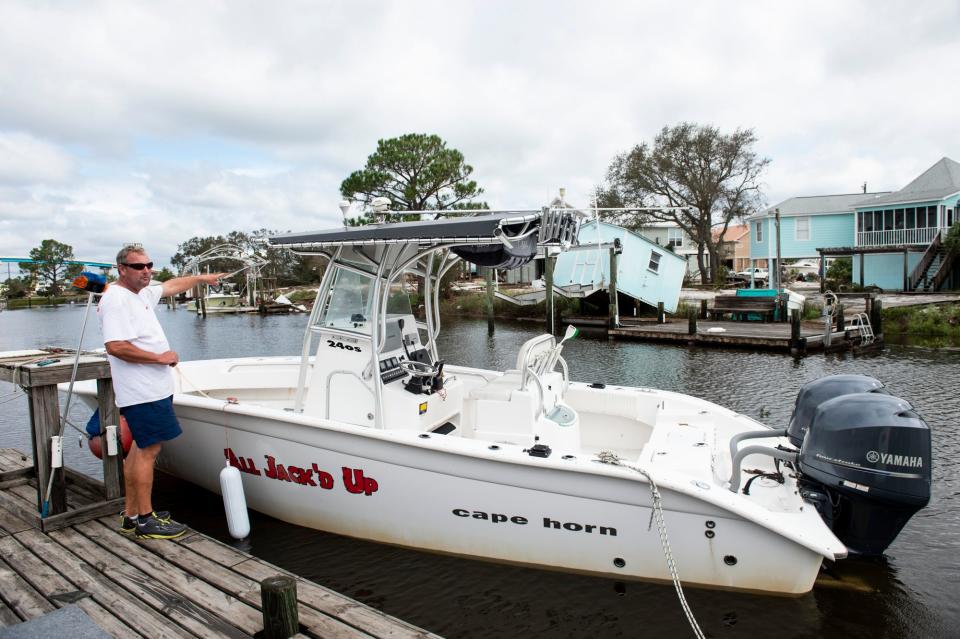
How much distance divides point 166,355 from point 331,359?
1.94 metres

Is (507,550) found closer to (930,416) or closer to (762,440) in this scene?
(762,440)

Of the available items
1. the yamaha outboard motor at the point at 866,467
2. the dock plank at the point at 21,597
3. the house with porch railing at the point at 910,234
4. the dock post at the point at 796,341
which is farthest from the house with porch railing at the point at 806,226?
the dock plank at the point at 21,597

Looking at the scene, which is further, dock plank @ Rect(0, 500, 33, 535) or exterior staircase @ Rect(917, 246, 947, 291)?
exterior staircase @ Rect(917, 246, 947, 291)

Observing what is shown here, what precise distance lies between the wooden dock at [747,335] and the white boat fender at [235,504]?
16.3 meters

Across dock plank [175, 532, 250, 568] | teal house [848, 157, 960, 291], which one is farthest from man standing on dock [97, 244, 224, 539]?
teal house [848, 157, 960, 291]

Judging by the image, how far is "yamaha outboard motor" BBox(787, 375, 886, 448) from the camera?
4516mm

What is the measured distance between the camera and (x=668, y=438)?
18.3ft

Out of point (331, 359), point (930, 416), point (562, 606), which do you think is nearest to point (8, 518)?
point (331, 359)

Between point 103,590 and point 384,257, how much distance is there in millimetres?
3440

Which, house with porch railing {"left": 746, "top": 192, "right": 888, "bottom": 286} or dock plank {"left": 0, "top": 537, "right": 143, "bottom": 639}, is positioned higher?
house with porch railing {"left": 746, "top": 192, "right": 888, "bottom": 286}

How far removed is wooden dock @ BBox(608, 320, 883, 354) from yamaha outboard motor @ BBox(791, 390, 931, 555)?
48.2 feet

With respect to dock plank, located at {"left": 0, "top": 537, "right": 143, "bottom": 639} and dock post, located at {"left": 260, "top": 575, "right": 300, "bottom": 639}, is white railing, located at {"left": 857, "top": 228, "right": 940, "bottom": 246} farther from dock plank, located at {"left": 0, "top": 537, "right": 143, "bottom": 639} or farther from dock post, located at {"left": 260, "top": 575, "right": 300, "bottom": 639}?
dock plank, located at {"left": 0, "top": 537, "right": 143, "bottom": 639}

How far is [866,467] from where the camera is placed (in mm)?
4035

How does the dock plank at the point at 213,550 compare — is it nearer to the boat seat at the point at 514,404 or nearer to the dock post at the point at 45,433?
the dock post at the point at 45,433
